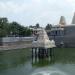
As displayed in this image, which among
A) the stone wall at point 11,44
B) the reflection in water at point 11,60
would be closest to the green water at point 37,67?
the reflection in water at point 11,60

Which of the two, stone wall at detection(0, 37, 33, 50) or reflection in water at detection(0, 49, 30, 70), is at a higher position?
stone wall at detection(0, 37, 33, 50)

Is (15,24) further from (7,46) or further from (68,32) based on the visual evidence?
(7,46)

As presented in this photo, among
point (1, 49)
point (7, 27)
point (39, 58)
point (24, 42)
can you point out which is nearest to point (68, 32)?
point (24, 42)

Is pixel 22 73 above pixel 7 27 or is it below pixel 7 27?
below

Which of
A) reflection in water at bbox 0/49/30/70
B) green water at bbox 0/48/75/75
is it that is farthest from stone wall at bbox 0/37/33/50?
green water at bbox 0/48/75/75

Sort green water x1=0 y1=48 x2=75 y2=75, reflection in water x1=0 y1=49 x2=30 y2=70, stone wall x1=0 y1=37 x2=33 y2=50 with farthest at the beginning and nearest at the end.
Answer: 1. stone wall x1=0 y1=37 x2=33 y2=50
2. reflection in water x1=0 y1=49 x2=30 y2=70
3. green water x1=0 y1=48 x2=75 y2=75

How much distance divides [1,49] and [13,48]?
13.3 feet

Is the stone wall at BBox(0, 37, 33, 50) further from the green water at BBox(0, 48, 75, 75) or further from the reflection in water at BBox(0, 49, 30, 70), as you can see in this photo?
the green water at BBox(0, 48, 75, 75)

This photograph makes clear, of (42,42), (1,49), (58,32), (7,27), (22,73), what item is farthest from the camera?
(58,32)

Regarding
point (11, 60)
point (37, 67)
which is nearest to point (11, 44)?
point (11, 60)

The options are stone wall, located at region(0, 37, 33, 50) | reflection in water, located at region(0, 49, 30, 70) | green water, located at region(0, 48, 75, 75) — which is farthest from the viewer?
stone wall, located at region(0, 37, 33, 50)

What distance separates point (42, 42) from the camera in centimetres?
3834

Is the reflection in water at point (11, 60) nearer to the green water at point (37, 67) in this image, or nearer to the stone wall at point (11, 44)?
the green water at point (37, 67)

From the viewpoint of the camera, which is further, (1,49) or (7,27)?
(7,27)
